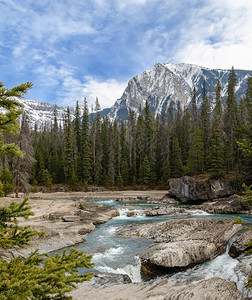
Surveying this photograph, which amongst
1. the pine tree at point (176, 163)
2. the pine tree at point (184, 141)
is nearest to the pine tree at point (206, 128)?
the pine tree at point (184, 141)

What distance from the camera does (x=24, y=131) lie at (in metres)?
30.1

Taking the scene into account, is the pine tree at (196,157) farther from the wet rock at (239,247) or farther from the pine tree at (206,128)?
the wet rock at (239,247)

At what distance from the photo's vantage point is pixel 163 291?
8.22 meters

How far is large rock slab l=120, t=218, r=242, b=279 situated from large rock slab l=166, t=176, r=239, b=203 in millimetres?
18532

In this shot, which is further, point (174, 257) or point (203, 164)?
point (203, 164)

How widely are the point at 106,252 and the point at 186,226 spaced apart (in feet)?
23.6

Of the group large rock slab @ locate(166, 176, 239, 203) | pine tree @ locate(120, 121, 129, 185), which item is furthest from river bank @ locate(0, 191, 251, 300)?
pine tree @ locate(120, 121, 129, 185)

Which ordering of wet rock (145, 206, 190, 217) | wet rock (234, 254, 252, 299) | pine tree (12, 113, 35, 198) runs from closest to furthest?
wet rock (234, 254, 252, 299), wet rock (145, 206, 190, 217), pine tree (12, 113, 35, 198)

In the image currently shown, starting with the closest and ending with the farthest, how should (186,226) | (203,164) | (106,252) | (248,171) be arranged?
(106,252)
(186,226)
(248,171)
(203,164)

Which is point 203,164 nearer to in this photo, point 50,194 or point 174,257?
point 50,194

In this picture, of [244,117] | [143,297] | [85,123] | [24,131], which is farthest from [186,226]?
[85,123]

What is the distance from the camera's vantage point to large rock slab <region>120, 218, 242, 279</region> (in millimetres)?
10820

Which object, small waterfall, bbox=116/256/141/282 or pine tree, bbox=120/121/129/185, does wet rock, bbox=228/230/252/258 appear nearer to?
small waterfall, bbox=116/256/141/282

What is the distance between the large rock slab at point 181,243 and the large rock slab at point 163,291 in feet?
5.75
